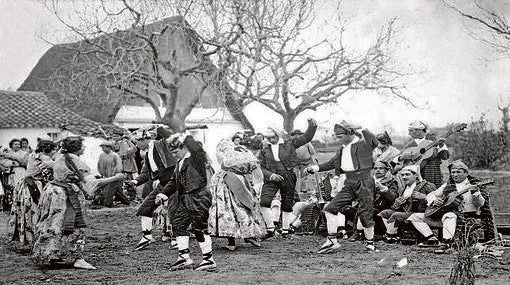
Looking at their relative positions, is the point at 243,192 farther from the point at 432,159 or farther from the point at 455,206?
the point at 432,159

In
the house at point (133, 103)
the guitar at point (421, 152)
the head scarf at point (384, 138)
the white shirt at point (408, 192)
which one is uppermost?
the house at point (133, 103)

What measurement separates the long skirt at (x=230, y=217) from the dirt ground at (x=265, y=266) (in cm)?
29

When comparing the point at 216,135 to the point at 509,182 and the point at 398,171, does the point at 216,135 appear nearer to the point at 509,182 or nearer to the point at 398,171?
the point at 509,182

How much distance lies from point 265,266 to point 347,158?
192cm

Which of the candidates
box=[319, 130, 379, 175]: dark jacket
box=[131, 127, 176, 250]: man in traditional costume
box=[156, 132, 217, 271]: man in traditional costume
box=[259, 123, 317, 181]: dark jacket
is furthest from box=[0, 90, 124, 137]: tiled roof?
box=[156, 132, 217, 271]: man in traditional costume

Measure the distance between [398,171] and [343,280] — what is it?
3.25m

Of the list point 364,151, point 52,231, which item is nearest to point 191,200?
point 52,231

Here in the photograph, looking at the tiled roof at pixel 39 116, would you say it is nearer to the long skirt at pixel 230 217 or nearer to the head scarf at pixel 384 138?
the head scarf at pixel 384 138

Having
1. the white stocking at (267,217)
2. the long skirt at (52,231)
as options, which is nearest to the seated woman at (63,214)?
the long skirt at (52,231)

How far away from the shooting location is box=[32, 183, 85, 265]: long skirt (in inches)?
293

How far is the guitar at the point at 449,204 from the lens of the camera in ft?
26.6

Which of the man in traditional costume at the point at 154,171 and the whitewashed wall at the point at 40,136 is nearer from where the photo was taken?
the man in traditional costume at the point at 154,171

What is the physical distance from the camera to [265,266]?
25.1 ft

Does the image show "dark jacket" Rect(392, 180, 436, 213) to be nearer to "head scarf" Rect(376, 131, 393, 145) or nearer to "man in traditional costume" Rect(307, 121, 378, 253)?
"man in traditional costume" Rect(307, 121, 378, 253)
